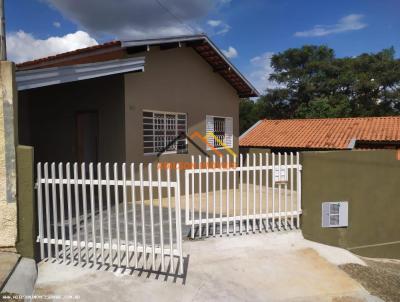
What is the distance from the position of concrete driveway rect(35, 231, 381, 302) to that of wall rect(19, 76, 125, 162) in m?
4.03

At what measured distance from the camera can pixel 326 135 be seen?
15.4 metres

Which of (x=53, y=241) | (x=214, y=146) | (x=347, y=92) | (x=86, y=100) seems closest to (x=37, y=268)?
(x=53, y=241)

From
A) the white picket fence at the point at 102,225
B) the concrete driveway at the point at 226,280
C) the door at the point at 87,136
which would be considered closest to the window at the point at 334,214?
the concrete driveway at the point at 226,280

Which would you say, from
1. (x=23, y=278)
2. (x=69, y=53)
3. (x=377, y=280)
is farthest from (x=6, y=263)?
(x=69, y=53)

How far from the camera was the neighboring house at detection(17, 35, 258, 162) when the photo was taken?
793 cm

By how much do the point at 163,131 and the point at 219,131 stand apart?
3.15 meters

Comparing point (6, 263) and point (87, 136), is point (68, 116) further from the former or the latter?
point (6, 263)

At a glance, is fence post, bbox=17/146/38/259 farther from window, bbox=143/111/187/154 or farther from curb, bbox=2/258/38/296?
window, bbox=143/111/187/154

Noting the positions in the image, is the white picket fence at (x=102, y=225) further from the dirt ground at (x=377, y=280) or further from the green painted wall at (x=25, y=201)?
the dirt ground at (x=377, y=280)

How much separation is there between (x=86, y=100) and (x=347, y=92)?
30.3 m

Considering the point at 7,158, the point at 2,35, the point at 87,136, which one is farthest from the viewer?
the point at 87,136

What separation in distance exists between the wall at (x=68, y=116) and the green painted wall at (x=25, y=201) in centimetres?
373

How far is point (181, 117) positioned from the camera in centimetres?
1005

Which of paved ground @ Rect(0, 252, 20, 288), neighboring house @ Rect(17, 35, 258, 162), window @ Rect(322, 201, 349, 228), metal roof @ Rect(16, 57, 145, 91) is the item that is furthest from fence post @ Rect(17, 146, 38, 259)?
window @ Rect(322, 201, 349, 228)
